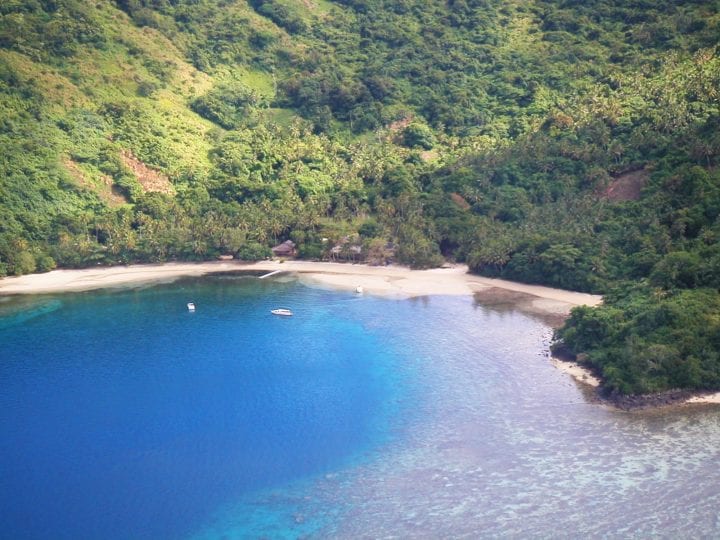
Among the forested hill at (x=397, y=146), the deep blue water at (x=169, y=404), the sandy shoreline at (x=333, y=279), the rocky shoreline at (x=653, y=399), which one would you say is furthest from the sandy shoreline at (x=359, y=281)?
the rocky shoreline at (x=653, y=399)

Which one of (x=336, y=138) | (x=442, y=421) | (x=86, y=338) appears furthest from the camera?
(x=336, y=138)

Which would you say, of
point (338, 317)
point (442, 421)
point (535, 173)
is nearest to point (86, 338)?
point (338, 317)

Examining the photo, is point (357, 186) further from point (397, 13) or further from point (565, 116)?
point (397, 13)

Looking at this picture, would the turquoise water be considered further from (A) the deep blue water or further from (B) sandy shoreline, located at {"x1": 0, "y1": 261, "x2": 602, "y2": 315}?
(B) sandy shoreline, located at {"x1": 0, "y1": 261, "x2": 602, "y2": 315}

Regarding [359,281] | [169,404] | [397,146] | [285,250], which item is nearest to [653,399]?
[169,404]

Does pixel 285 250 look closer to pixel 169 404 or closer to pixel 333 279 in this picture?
pixel 333 279

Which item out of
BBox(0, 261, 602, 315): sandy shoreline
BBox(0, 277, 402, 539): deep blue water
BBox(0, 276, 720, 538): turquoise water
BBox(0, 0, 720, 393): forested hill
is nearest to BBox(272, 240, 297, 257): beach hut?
BBox(0, 0, 720, 393): forested hill
